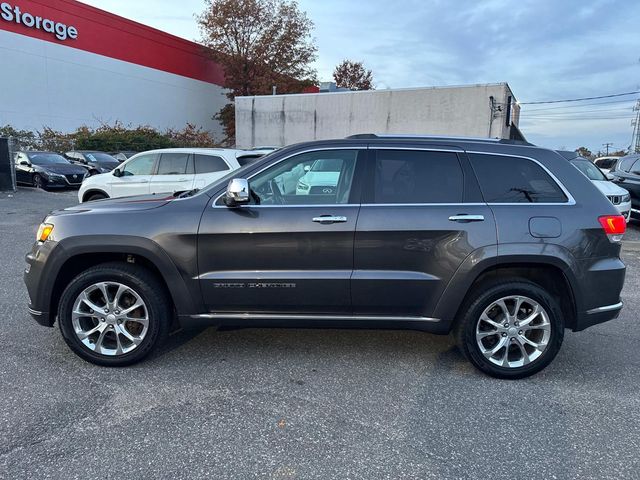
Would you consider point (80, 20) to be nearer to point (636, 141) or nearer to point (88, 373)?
point (88, 373)

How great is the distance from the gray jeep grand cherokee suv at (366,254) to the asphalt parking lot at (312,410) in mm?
351

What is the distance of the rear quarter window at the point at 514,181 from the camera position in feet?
11.8

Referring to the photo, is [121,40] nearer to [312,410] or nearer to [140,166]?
[140,166]

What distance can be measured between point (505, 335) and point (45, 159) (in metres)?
18.7

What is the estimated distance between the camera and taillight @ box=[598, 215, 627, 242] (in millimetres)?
3533

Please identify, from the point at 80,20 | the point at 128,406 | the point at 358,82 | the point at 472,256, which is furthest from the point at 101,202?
the point at 358,82

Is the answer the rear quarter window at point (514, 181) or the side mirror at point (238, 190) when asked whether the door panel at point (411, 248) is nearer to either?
the rear quarter window at point (514, 181)

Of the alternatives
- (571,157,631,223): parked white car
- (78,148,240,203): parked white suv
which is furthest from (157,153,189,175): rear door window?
(571,157,631,223): parked white car

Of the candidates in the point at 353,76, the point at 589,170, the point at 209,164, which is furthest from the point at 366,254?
the point at 353,76

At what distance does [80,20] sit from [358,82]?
32384 millimetres

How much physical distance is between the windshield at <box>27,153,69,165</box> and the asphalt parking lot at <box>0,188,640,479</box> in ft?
50.1

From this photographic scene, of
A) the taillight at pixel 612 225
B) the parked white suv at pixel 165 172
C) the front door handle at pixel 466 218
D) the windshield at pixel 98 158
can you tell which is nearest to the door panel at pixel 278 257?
the front door handle at pixel 466 218

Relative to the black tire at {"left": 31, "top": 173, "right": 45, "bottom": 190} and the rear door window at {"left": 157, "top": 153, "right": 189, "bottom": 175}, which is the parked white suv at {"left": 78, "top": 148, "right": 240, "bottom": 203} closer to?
the rear door window at {"left": 157, "top": 153, "right": 189, "bottom": 175}

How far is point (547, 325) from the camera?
3.55 m
